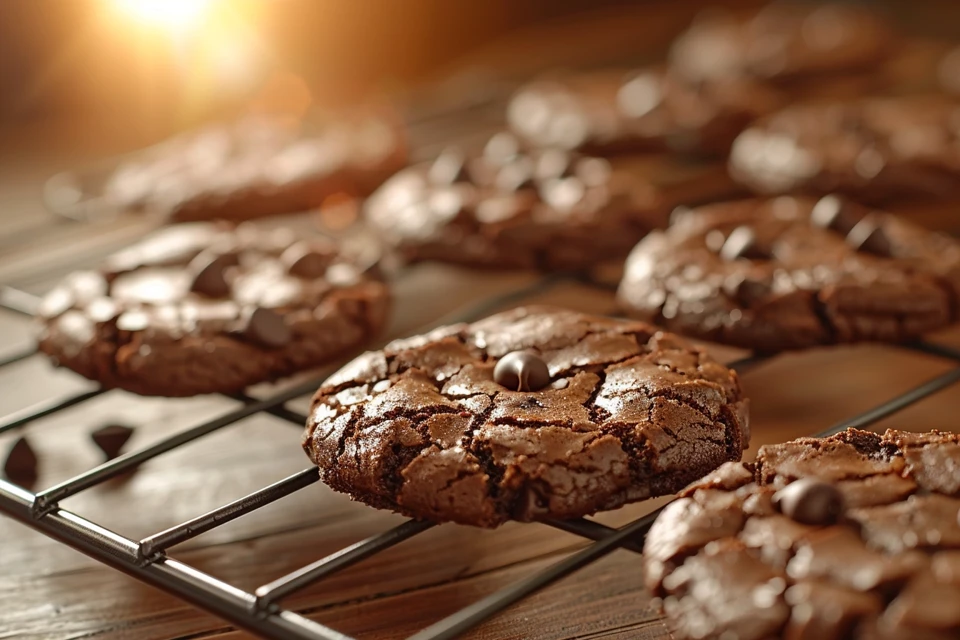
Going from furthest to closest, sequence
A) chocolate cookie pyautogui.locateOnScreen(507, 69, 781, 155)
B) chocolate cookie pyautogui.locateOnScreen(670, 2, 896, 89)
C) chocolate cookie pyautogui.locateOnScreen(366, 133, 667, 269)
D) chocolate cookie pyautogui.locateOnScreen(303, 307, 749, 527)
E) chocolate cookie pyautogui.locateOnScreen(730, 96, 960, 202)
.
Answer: chocolate cookie pyautogui.locateOnScreen(670, 2, 896, 89) → chocolate cookie pyautogui.locateOnScreen(507, 69, 781, 155) → chocolate cookie pyautogui.locateOnScreen(730, 96, 960, 202) → chocolate cookie pyautogui.locateOnScreen(366, 133, 667, 269) → chocolate cookie pyautogui.locateOnScreen(303, 307, 749, 527)

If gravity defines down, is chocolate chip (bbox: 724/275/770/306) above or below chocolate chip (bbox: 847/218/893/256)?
below

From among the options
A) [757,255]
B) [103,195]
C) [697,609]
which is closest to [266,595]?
[697,609]

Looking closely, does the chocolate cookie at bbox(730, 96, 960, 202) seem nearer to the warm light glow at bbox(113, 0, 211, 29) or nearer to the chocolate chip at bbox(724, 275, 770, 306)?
the chocolate chip at bbox(724, 275, 770, 306)

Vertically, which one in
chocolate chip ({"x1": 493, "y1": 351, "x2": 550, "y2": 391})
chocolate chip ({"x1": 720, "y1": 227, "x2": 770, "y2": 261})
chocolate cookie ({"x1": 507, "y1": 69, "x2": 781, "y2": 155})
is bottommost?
chocolate chip ({"x1": 493, "y1": 351, "x2": 550, "y2": 391})

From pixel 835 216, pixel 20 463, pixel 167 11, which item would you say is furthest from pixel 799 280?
pixel 167 11

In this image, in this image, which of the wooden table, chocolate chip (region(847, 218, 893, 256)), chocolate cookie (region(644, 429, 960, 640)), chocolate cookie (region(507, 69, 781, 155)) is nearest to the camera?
chocolate cookie (region(644, 429, 960, 640))

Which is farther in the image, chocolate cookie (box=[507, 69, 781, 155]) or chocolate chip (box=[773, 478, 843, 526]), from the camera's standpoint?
chocolate cookie (box=[507, 69, 781, 155])

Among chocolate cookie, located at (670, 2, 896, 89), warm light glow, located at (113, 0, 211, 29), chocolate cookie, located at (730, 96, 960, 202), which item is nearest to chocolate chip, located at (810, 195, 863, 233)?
chocolate cookie, located at (730, 96, 960, 202)

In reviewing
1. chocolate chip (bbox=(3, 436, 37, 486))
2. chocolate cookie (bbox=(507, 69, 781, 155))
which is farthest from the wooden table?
chocolate cookie (bbox=(507, 69, 781, 155))
